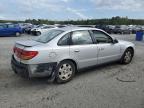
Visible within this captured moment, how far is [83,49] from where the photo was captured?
555 centimetres

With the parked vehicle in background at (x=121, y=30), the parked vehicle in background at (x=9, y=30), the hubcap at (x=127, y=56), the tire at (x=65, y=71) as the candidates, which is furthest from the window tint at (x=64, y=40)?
the parked vehicle in background at (x=121, y=30)

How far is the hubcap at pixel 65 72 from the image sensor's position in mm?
5164

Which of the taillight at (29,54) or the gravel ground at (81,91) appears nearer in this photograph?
the gravel ground at (81,91)

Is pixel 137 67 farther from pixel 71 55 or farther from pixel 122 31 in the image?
pixel 122 31

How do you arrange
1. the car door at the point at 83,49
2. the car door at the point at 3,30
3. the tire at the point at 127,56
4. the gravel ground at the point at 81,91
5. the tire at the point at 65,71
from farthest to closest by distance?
the car door at the point at 3,30 < the tire at the point at 127,56 < the car door at the point at 83,49 < the tire at the point at 65,71 < the gravel ground at the point at 81,91

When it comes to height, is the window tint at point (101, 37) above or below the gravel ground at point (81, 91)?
above

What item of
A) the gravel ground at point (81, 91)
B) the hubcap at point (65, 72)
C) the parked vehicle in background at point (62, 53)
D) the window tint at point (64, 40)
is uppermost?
the window tint at point (64, 40)

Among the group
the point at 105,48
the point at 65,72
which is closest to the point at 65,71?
the point at 65,72

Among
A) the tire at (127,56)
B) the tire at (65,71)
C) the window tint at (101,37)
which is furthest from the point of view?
the tire at (127,56)

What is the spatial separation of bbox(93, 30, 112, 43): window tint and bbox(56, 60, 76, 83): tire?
130cm

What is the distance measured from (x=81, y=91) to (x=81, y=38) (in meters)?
1.71

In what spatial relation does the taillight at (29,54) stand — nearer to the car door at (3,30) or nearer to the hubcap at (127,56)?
the hubcap at (127,56)

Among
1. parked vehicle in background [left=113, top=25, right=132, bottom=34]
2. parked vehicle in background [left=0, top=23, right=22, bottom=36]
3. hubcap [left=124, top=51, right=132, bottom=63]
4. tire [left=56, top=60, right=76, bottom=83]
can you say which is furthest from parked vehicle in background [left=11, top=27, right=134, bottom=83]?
parked vehicle in background [left=113, top=25, right=132, bottom=34]

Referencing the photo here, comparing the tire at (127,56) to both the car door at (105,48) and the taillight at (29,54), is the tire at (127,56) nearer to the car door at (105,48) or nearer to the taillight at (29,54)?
the car door at (105,48)
